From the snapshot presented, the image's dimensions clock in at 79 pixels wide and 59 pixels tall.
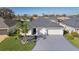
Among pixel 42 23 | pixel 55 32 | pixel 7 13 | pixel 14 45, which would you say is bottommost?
pixel 14 45

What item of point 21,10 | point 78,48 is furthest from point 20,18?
point 78,48

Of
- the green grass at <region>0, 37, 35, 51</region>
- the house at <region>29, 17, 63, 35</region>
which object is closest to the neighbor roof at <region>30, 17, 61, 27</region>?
the house at <region>29, 17, 63, 35</region>

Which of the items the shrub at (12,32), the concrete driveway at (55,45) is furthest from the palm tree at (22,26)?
the concrete driveway at (55,45)

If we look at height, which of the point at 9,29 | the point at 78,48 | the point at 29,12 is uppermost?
the point at 29,12

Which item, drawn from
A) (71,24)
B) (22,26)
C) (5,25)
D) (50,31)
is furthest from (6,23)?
(71,24)

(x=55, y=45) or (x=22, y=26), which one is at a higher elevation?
(x=22, y=26)

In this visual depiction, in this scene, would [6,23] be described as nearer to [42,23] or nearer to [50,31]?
[42,23]
